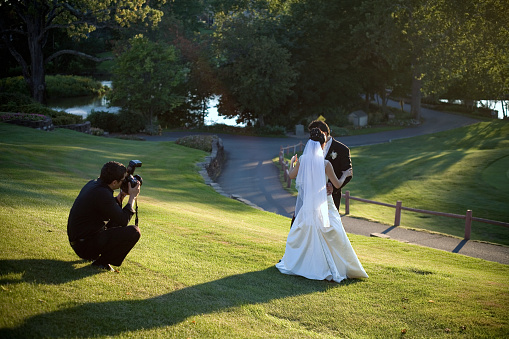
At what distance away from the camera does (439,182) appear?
83.9 feet

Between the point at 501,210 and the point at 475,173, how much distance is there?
7137 mm

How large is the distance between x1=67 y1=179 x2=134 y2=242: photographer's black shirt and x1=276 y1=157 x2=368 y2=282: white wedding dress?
303cm

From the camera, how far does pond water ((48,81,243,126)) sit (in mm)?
53750

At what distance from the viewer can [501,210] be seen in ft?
65.1

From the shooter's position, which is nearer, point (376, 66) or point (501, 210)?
point (501, 210)

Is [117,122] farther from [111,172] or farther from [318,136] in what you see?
[111,172]

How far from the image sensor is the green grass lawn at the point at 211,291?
572 centimetres

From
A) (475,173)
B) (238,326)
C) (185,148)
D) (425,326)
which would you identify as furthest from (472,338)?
(185,148)

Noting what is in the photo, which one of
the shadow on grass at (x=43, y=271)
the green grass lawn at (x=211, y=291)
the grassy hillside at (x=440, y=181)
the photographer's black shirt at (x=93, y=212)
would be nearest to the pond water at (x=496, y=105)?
the grassy hillside at (x=440, y=181)

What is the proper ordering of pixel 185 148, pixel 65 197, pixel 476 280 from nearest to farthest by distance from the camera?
pixel 476 280 → pixel 65 197 → pixel 185 148

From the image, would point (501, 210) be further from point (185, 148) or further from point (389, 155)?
point (185, 148)

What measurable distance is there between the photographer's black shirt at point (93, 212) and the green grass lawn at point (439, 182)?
551 inches

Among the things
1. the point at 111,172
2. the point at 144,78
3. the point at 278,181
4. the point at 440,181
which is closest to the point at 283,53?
the point at 144,78

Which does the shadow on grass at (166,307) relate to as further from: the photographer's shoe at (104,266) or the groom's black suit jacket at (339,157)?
the groom's black suit jacket at (339,157)
